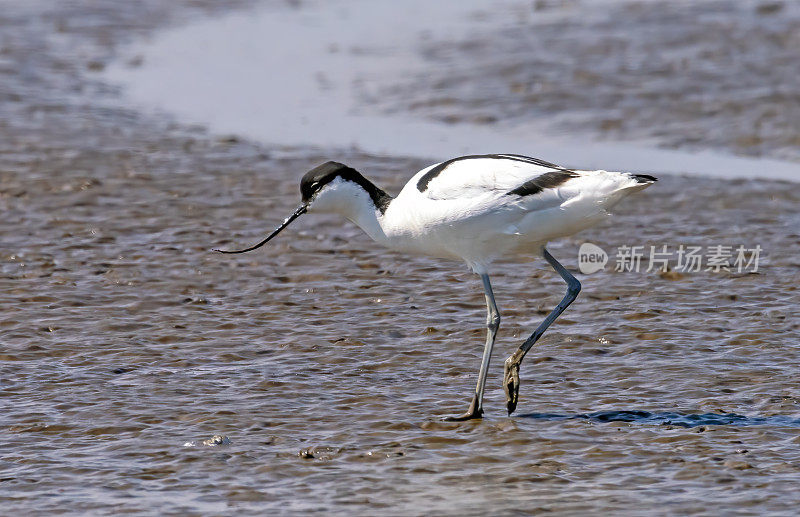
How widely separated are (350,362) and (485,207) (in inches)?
49.6

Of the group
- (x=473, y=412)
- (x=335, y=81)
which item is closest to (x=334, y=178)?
(x=473, y=412)

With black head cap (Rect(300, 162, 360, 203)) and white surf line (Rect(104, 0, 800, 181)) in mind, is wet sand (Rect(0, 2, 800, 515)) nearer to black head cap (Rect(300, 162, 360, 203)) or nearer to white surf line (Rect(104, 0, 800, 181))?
black head cap (Rect(300, 162, 360, 203))

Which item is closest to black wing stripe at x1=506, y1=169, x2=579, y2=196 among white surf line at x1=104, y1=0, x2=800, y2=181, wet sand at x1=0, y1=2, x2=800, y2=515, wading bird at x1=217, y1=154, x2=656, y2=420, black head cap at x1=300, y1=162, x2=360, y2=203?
wading bird at x1=217, y1=154, x2=656, y2=420

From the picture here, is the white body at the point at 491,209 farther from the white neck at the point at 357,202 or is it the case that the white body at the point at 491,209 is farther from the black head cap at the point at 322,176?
the black head cap at the point at 322,176

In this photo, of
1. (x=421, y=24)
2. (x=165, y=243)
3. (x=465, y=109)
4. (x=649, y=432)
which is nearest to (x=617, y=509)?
(x=649, y=432)

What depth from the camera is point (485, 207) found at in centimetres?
533

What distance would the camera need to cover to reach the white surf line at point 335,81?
1065cm

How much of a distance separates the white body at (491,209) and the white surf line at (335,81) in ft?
15.3

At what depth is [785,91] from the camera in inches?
452

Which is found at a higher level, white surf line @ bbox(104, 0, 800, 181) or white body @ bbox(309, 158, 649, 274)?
white surf line @ bbox(104, 0, 800, 181)

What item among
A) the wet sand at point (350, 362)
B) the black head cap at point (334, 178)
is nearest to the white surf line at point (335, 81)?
the wet sand at point (350, 362)

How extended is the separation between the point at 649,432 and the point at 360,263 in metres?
2.98

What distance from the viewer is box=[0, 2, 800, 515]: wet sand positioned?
4.77 meters

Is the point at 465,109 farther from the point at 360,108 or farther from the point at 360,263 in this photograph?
the point at 360,263
